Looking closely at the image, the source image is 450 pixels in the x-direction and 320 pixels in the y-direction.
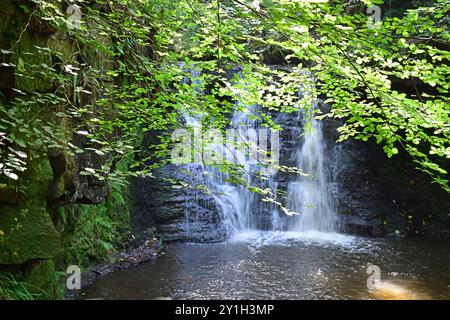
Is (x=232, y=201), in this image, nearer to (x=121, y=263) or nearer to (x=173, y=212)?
(x=173, y=212)

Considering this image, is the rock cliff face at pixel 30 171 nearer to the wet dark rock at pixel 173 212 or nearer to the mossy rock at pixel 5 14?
the mossy rock at pixel 5 14

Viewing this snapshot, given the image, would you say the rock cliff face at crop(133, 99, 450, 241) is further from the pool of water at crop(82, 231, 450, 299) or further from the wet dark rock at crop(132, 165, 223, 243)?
the pool of water at crop(82, 231, 450, 299)

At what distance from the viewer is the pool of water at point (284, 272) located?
Answer: 19.6 feet

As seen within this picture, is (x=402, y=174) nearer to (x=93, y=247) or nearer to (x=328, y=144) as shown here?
Answer: (x=328, y=144)

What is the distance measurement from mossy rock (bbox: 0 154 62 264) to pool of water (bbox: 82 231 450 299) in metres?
2.14

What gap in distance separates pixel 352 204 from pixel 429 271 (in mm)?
3881

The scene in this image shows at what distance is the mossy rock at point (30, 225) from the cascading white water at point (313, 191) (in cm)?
794

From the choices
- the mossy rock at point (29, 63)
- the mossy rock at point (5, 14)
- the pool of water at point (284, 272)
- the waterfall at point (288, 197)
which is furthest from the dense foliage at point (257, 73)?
the waterfall at point (288, 197)

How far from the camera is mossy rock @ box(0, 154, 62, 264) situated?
3.63 meters

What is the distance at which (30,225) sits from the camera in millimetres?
3799

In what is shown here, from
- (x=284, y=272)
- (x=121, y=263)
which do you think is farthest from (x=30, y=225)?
(x=284, y=272)

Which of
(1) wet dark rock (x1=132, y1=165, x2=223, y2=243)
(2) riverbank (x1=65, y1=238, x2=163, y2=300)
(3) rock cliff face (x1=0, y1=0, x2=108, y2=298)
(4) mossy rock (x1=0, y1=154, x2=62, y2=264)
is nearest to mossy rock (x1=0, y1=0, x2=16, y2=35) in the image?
(3) rock cliff face (x1=0, y1=0, x2=108, y2=298)

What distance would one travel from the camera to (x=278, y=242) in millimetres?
9156

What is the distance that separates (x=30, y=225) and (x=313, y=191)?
9027mm
